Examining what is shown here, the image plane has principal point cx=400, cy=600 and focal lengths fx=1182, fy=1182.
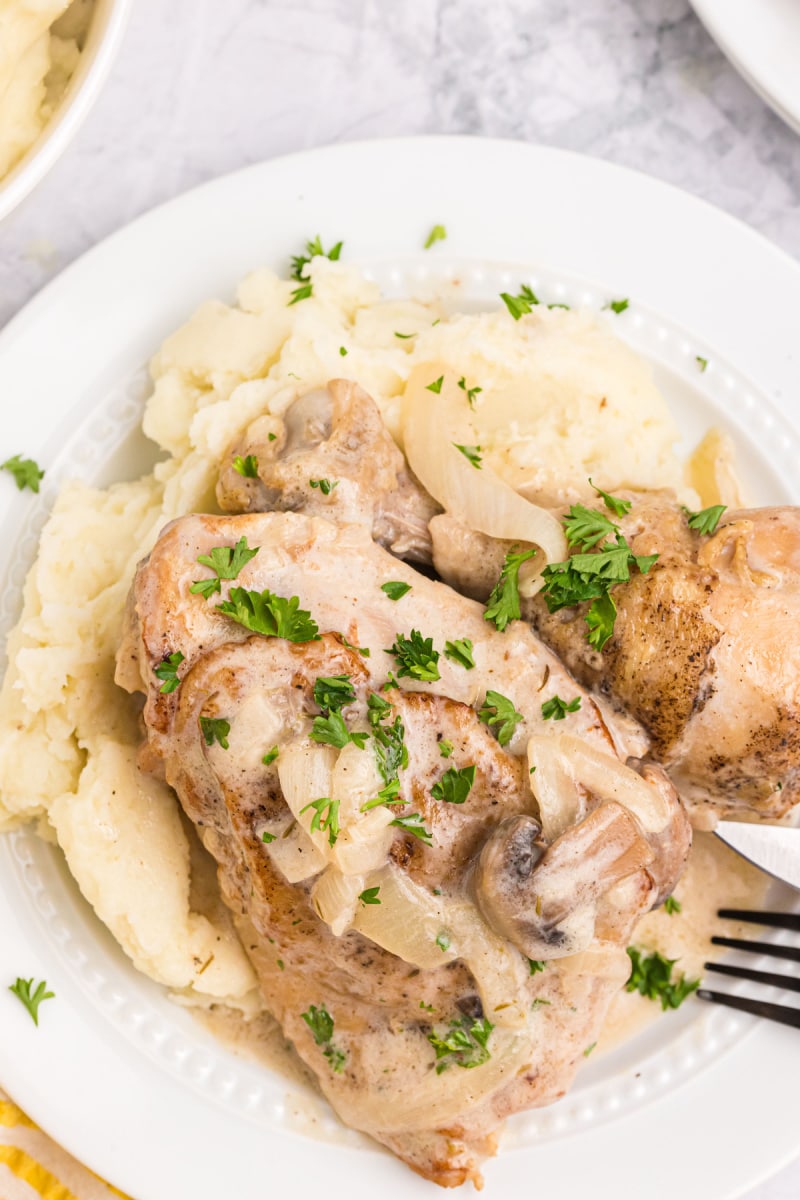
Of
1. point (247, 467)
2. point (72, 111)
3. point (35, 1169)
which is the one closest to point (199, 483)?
point (247, 467)

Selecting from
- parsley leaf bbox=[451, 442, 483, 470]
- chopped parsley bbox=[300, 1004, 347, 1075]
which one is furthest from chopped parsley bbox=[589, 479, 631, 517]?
chopped parsley bbox=[300, 1004, 347, 1075]

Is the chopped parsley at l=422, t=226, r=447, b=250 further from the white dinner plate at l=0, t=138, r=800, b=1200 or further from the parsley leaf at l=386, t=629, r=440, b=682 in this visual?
the parsley leaf at l=386, t=629, r=440, b=682

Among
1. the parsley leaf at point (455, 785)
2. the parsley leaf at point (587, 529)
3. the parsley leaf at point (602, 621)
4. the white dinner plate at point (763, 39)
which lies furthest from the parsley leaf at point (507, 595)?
the white dinner plate at point (763, 39)

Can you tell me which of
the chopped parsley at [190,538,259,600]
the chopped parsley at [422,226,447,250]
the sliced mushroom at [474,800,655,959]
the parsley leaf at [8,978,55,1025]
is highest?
the chopped parsley at [422,226,447,250]

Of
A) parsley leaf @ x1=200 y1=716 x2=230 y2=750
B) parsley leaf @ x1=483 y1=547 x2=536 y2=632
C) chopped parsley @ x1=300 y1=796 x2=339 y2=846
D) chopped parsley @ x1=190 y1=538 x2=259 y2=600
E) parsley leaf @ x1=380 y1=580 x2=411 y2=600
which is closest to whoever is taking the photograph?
chopped parsley @ x1=300 y1=796 x2=339 y2=846

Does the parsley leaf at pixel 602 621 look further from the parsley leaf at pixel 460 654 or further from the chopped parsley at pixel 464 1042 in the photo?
the chopped parsley at pixel 464 1042

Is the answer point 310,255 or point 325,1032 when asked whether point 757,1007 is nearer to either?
point 325,1032

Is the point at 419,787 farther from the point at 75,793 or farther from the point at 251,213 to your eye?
the point at 251,213

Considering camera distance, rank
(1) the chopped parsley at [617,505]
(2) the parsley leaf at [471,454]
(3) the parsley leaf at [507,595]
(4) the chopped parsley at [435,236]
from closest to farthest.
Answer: (3) the parsley leaf at [507,595] → (1) the chopped parsley at [617,505] → (2) the parsley leaf at [471,454] → (4) the chopped parsley at [435,236]
